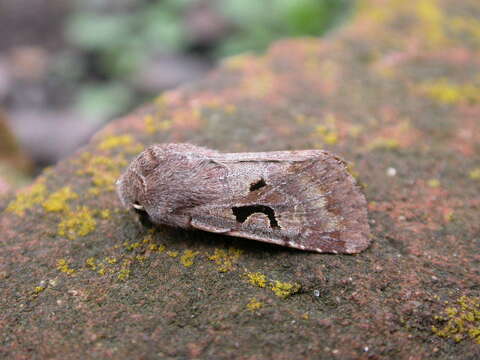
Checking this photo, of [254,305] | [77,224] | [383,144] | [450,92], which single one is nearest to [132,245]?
[77,224]

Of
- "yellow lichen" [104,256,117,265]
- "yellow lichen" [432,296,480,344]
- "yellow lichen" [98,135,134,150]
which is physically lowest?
"yellow lichen" [432,296,480,344]

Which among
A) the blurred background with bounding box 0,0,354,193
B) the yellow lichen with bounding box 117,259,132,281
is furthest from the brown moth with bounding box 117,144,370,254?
the blurred background with bounding box 0,0,354,193

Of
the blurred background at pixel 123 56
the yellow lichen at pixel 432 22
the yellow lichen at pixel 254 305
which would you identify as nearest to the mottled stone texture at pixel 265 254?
the yellow lichen at pixel 254 305

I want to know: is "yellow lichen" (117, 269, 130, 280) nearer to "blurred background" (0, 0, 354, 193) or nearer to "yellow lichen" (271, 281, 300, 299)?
"yellow lichen" (271, 281, 300, 299)

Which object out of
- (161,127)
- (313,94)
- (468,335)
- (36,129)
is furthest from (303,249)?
(36,129)

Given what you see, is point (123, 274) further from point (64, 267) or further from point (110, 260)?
point (64, 267)

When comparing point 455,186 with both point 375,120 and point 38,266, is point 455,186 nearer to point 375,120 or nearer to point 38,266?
point 375,120
